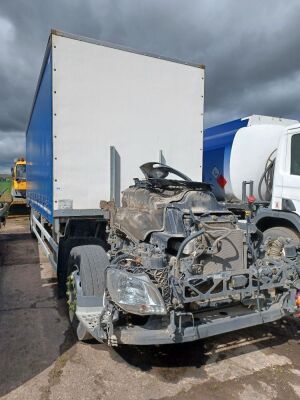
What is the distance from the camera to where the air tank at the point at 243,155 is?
6281 mm

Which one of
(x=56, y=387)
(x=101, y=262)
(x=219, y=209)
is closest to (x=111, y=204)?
(x=101, y=262)

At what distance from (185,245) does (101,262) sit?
3.39ft

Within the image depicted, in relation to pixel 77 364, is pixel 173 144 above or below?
above

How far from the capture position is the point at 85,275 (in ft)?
11.3

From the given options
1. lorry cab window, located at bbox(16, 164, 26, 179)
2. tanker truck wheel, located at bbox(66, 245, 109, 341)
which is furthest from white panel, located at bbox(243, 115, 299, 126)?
lorry cab window, located at bbox(16, 164, 26, 179)

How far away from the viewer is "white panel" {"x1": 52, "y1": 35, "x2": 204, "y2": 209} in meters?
4.56

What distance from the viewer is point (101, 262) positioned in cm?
362

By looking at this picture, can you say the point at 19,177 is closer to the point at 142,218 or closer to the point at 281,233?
the point at 281,233

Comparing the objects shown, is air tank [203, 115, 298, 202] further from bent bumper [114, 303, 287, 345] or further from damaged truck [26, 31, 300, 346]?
bent bumper [114, 303, 287, 345]

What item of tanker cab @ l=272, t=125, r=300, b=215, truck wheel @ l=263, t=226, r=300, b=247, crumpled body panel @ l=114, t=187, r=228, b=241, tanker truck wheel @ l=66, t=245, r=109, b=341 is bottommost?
tanker truck wheel @ l=66, t=245, r=109, b=341

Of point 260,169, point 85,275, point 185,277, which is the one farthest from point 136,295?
point 260,169

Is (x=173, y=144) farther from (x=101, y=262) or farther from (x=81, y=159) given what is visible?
(x=101, y=262)

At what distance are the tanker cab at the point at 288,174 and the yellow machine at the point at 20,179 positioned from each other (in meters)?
15.9

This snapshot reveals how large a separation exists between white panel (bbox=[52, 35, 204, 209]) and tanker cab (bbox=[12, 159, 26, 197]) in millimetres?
15257
